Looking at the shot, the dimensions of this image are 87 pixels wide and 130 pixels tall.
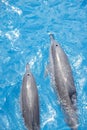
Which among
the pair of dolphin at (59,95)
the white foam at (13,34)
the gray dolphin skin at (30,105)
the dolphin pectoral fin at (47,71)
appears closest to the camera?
the gray dolphin skin at (30,105)

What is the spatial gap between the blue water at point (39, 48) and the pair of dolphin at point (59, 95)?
428 millimetres

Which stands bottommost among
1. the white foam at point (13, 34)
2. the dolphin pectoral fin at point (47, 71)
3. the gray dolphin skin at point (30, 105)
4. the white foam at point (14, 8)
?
the gray dolphin skin at point (30, 105)

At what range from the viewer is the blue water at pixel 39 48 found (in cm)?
1134

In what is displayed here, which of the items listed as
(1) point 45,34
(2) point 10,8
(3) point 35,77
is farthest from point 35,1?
(3) point 35,77

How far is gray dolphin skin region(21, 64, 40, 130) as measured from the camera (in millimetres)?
10188

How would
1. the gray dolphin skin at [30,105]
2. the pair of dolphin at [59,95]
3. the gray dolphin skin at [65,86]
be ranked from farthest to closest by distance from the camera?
the gray dolphin skin at [65,86]
the pair of dolphin at [59,95]
the gray dolphin skin at [30,105]

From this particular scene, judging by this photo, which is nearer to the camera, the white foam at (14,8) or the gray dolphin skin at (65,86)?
the gray dolphin skin at (65,86)

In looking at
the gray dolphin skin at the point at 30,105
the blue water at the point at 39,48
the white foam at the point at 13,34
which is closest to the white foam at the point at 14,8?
the blue water at the point at 39,48

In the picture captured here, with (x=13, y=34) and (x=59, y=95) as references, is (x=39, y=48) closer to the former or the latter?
(x=13, y=34)

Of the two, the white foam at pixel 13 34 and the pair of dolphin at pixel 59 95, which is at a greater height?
the white foam at pixel 13 34

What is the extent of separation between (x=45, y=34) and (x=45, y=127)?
15.9 feet

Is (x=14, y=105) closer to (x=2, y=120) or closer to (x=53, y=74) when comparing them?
(x=2, y=120)

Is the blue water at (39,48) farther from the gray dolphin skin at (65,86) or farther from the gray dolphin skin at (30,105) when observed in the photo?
the gray dolphin skin at (30,105)

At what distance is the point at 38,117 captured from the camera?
10.5 m
